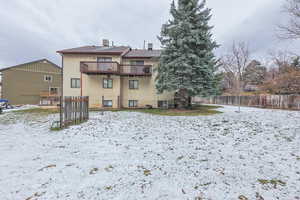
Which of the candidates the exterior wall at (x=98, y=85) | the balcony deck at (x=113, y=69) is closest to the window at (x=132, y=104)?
the exterior wall at (x=98, y=85)

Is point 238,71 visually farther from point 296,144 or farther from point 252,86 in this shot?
point 296,144

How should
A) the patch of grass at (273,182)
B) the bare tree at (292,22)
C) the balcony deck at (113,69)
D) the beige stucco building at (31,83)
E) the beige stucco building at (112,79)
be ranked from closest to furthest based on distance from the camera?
the patch of grass at (273,182)
the bare tree at (292,22)
the balcony deck at (113,69)
the beige stucco building at (112,79)
the beige stucco building at (31,83)

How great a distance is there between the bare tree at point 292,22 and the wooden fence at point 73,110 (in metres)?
15.4

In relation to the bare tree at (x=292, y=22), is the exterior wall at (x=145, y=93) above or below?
below

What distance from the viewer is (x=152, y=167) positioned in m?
2.85

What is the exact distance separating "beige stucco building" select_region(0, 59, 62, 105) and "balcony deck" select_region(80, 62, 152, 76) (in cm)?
850

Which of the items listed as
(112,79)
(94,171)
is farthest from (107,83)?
(94,171)

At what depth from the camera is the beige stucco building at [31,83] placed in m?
20.0

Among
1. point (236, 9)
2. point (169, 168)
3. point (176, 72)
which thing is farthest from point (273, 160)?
point (236, 9)

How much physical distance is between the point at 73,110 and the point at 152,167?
5730 mm

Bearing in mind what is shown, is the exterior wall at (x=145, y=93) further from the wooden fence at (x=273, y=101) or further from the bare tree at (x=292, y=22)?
the bare tree at (x=292, y=22)

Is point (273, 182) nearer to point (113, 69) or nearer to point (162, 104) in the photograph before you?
point (162, 104)

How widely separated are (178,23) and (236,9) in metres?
9.81

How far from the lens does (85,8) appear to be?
15.1 metres
